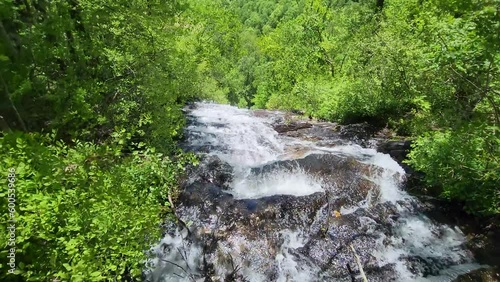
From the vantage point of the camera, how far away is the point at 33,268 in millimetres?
3793

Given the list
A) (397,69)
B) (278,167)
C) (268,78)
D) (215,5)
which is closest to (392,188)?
(278,167)

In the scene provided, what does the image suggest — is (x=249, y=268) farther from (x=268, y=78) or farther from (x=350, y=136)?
(x=268, y=78)

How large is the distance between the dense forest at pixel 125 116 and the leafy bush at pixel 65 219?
2cm

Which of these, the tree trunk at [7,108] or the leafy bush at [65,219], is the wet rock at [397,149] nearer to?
the leafy bush at [65,219]

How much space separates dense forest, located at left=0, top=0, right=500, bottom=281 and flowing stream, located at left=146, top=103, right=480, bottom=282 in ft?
2.90

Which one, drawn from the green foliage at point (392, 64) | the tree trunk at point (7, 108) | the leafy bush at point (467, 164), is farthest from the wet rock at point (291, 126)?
the tree trunk at point (7, 108)

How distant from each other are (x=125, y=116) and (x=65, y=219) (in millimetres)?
4011

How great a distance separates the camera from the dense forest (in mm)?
3875

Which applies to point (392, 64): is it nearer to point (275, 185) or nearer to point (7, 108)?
point (275, 185)

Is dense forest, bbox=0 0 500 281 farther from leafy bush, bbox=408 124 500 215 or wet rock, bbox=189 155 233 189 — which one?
wet rock, bbox=189 155 233 189

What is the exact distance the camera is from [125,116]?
764 cm

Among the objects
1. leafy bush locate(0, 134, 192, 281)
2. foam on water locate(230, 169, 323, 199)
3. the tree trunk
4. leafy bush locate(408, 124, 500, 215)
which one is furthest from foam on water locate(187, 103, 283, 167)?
the tree trunk

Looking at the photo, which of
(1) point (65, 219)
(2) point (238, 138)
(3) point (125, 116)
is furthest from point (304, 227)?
(2) point (238, 138)

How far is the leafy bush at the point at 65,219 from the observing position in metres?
3.60
